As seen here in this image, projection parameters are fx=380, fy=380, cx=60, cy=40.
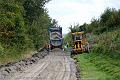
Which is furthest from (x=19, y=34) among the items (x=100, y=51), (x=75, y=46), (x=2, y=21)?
(x=75, y=46)

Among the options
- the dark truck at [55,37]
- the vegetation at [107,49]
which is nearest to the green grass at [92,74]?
the vegetation at [107,49]

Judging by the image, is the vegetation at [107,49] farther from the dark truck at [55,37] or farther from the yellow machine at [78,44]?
the dark truck at [55,37]

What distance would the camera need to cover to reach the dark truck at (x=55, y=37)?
63531 millimetres

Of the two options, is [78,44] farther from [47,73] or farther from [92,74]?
[92,74]

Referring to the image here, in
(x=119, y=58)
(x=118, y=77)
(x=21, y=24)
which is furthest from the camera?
(x=21, y=24)

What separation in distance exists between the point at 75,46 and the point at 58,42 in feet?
36.6

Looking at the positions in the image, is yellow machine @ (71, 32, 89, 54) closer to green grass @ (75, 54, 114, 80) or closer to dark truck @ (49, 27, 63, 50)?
dark truck @ (49, 27, 63, 50)

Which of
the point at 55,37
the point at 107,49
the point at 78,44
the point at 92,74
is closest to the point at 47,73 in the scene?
the point at 92,74

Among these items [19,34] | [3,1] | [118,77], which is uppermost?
[3,1]

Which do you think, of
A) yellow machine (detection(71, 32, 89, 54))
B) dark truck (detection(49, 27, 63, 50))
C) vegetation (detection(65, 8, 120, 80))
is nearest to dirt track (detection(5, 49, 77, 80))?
vegetation (detection(65, 8, 120, 80))

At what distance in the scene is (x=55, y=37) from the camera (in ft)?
209

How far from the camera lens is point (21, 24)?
1628 inches

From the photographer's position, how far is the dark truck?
2501 inches

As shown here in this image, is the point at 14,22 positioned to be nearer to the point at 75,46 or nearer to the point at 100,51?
the point at 100,51
